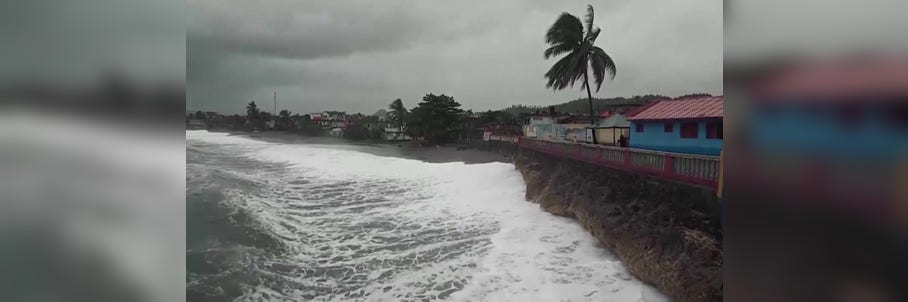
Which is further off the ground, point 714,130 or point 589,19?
point 589,19

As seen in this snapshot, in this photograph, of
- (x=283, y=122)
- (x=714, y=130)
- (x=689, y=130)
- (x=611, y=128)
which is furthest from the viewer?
(x=283, y=122)

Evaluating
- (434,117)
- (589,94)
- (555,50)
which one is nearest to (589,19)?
(555,50)

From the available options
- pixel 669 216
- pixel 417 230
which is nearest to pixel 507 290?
pixel 417 230

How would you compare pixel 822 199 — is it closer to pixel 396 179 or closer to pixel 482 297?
pixel 482 297

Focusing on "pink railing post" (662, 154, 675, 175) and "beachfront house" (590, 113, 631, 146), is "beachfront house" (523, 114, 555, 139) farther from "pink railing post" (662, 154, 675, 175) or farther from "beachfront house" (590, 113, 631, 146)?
"pink railing post" (662, 154, 675, 175)

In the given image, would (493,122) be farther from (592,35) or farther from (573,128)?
(592,35)

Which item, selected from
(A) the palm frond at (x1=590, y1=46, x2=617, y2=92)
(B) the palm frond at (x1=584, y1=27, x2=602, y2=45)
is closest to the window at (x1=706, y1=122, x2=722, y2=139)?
(A) the palm frond at (x1=590, y1=46, x2=617, y2=92)

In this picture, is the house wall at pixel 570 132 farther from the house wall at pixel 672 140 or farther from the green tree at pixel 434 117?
the green tree at pixel 434 117
